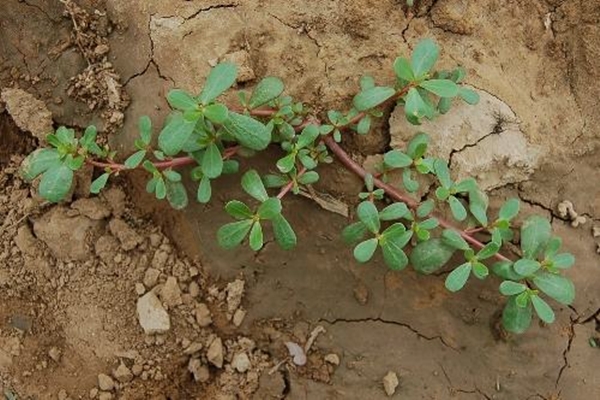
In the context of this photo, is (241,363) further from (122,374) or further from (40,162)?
(40,162)

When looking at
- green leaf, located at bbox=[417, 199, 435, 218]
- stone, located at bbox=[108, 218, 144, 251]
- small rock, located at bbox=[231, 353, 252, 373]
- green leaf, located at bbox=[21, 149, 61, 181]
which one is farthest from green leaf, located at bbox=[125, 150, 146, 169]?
green leaf, located at bbox=[417, 199, 435, 218]

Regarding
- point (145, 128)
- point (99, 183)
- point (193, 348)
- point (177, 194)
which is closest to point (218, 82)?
point (145, 128)

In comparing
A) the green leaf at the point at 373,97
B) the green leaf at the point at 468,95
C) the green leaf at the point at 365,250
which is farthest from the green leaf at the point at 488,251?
the green leaf at the point at 373,97

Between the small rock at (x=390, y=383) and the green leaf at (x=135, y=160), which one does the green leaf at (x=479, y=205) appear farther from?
the green leaf at (x=135, y=160)

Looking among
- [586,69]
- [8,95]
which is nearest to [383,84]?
[586,69]

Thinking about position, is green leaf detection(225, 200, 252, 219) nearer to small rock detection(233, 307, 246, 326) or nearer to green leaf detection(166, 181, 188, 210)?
green leaf detection(166, 181, 188, 210)

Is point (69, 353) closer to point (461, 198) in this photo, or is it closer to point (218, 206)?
point (218, 206)
